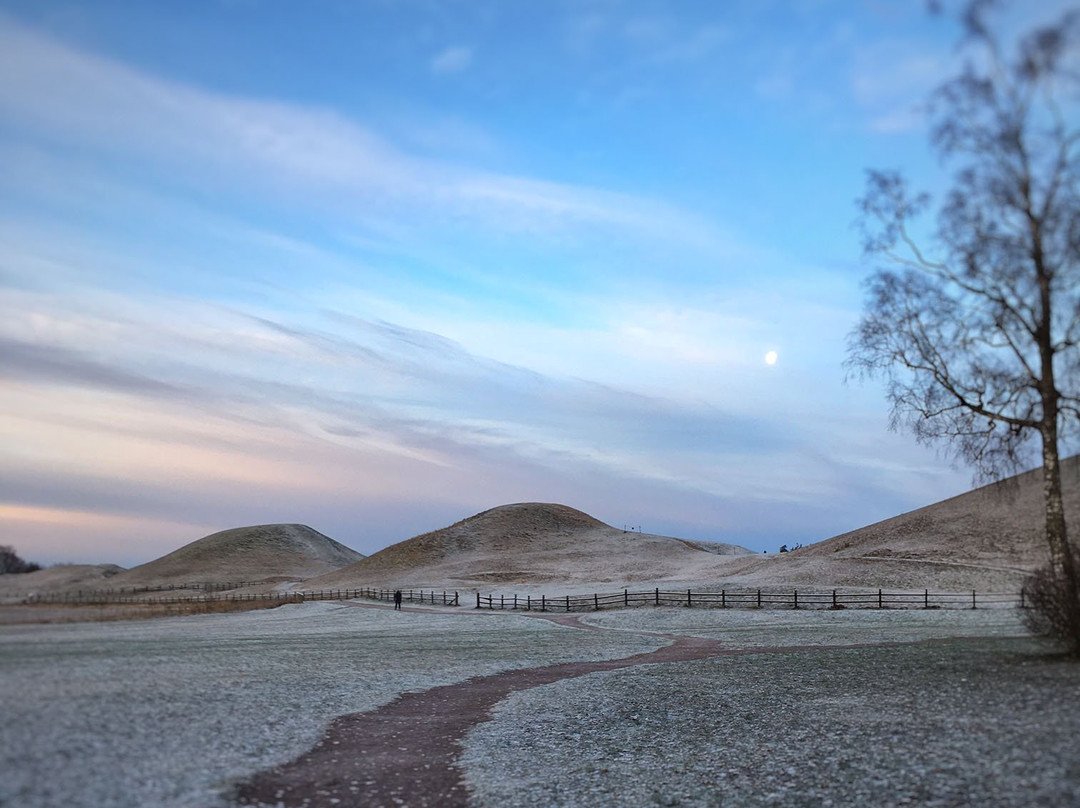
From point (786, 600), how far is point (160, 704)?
153 ft

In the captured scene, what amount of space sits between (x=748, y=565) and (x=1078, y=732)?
7233 cm

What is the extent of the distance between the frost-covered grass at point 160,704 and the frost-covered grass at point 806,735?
4.27m

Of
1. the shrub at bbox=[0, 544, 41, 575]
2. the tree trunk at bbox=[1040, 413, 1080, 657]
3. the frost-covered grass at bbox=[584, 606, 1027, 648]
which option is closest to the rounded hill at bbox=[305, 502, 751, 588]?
the frost-covered grass at bbox=[584, 606, 1027, 648]

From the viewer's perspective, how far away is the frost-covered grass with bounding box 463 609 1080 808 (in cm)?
1166

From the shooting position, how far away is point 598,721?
1878 cm

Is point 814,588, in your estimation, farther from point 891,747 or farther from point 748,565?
point 891,747

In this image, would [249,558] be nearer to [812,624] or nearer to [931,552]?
[931,552]

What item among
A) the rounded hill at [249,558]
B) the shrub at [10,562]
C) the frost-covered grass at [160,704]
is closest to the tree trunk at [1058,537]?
the frost-covered grass at [160,704]

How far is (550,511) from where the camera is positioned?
15350 centimetres

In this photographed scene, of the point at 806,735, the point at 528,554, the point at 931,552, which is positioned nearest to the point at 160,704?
the point at 806,735

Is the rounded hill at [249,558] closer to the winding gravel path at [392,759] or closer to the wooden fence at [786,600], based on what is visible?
the wooden fence at [786,600]

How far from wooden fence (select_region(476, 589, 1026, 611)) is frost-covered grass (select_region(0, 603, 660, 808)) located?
31.8 meters

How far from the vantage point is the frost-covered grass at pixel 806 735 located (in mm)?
11664

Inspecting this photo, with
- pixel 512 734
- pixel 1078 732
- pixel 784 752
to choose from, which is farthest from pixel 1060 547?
pixel 512 734
